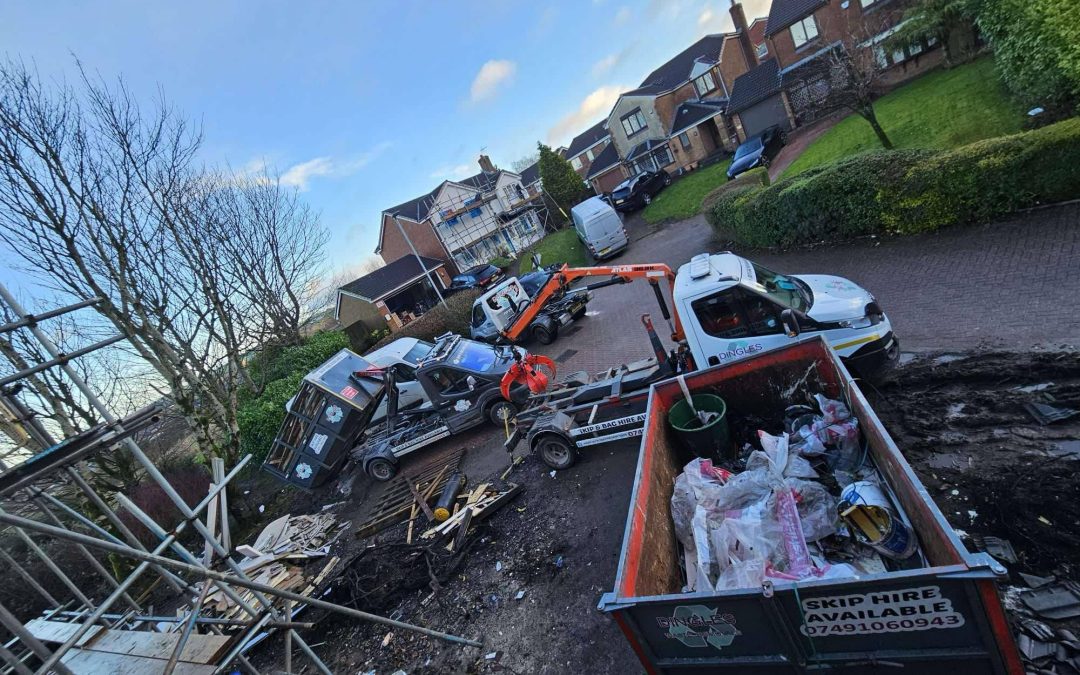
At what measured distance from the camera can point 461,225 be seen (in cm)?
3869

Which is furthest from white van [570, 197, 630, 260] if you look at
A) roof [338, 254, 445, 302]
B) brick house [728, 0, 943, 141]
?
roof [338, 254, 445, 302]

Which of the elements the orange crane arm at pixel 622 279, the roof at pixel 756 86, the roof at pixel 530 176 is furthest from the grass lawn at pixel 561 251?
the roof at pixel 530 176

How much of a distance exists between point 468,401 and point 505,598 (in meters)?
5.04

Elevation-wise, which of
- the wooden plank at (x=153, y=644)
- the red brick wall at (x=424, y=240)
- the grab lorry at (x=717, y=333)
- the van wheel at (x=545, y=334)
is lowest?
the van wheel at (x=545, y=334)

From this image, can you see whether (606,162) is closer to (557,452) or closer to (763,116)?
(763,116)

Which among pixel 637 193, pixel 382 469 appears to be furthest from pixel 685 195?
pixel 382 469

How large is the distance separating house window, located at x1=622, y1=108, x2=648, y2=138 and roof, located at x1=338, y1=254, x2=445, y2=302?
1767 cm

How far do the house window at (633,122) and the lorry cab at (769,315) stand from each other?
32.0 metres

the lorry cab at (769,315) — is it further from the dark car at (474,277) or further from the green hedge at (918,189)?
the dark car at (474,277)

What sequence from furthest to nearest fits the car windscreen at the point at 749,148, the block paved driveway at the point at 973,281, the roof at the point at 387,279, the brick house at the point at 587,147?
the brick house at the point at 587,147 < the roof at the point at 387,279 < the car windscreen at the point at 749,148 < the block paved driveway at the point at 973,281

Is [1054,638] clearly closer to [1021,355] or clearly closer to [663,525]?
[663,525]

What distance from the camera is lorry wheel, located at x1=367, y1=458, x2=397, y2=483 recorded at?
1059cm

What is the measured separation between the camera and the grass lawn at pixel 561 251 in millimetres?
24797

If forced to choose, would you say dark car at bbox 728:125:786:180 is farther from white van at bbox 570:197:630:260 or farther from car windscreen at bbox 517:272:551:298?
car windscreen at bbox 517:272:551:298
